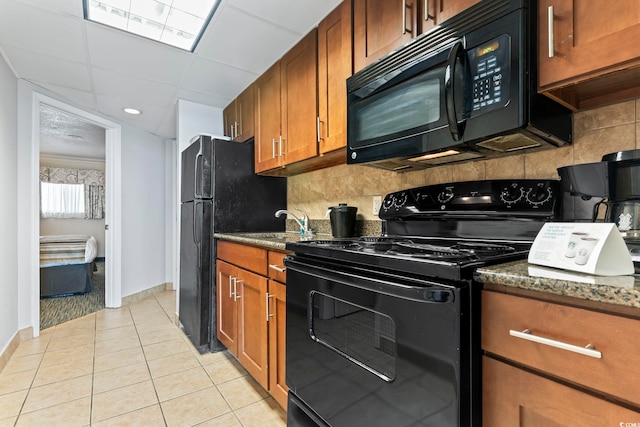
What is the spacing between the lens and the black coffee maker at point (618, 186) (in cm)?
81

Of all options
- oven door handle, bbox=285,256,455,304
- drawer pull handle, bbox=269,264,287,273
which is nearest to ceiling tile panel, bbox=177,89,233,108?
drawer pull handle, bbox=269,264,287,273

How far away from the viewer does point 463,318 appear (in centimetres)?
74

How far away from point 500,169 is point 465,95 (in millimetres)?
424

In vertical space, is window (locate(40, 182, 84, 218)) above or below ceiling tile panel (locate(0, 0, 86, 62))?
below

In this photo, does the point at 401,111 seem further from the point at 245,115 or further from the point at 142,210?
the point at 142,210

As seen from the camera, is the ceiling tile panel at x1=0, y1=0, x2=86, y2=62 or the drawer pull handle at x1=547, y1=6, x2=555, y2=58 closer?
the drawer pull handle at x1=547, y1=6, x2=555, y2=58

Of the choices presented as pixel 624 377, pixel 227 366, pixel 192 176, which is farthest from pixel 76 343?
pixel 624 377

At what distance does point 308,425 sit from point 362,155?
119cm

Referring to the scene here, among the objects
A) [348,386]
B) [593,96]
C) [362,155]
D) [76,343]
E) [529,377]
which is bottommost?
[76,343]

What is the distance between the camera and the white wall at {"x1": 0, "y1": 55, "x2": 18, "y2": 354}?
2.31m

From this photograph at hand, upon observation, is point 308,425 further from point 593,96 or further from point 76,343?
point 76,343

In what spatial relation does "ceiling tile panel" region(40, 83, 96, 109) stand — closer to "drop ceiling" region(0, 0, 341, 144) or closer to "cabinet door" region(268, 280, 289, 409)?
"drop ceiling" region(0, 0, 341, 144)

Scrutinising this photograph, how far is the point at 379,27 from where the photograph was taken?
144 centimetres

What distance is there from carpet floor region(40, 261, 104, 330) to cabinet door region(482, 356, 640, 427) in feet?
12.4
